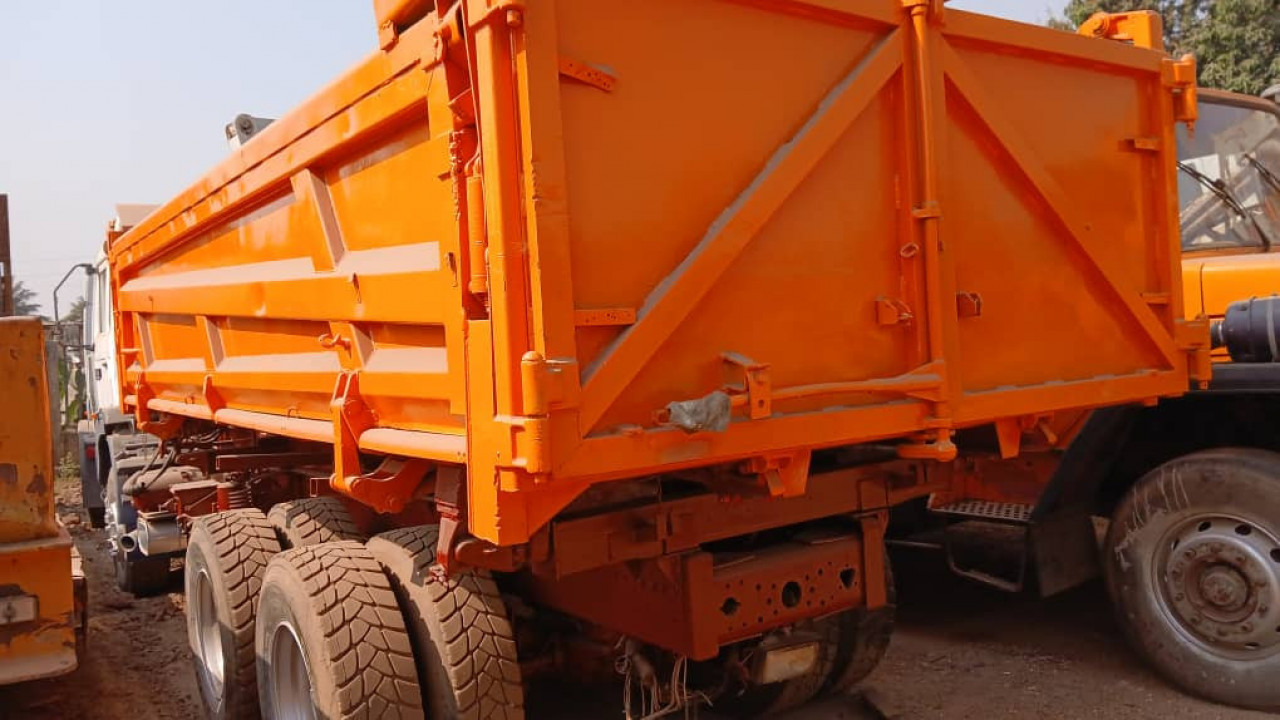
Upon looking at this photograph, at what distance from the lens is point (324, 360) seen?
3.94 m

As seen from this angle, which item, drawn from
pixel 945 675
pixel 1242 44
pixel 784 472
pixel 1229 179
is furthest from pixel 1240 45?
pixel 784 472

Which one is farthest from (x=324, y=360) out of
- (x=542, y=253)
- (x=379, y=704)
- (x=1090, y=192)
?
(x=1090, y=192)

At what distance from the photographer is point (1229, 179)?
17.5 feet

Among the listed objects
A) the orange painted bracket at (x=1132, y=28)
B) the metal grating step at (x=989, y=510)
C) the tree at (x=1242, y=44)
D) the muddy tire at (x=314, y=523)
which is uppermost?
the tree at (x=1242, y=44)

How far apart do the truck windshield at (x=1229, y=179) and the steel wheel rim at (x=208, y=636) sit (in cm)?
515

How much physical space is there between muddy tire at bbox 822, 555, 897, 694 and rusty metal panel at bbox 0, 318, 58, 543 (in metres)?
3.58

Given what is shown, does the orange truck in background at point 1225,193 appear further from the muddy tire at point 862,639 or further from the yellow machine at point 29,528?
the yellow machine at point 29,528

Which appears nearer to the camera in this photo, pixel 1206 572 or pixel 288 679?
pixel 288 679

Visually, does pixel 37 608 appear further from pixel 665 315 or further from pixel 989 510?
pixel 989 510

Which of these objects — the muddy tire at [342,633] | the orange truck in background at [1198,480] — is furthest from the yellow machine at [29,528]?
the orange truck in background at [1198,480]

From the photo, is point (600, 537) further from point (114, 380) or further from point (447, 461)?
point (114, 380)

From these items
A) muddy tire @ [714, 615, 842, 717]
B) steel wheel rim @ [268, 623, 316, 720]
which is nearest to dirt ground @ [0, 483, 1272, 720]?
muddy tire @ [714, 615, 842, 717]

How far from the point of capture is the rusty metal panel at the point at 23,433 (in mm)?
4355

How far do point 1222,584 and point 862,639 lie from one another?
61.1 inches
